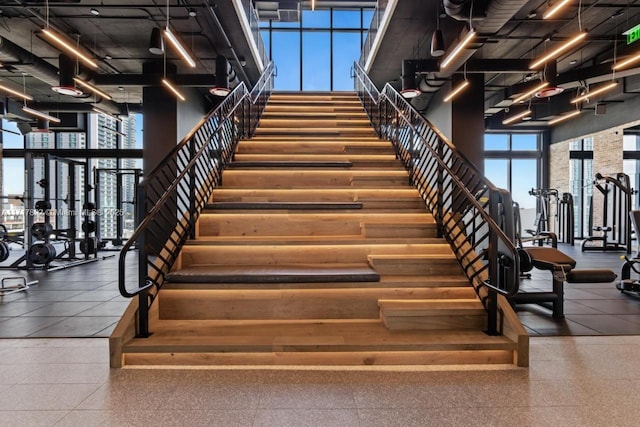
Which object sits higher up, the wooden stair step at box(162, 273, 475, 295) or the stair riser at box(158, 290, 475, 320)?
the wooden stair step at box(162, 273, 475, 295)

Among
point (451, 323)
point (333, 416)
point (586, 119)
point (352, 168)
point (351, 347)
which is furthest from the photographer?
point (586, 119)

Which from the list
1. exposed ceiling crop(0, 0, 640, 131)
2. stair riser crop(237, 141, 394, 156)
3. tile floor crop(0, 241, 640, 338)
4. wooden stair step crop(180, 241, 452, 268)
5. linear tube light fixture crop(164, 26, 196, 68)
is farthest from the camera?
exposed ceiling crop(0, 0, 640, 131)

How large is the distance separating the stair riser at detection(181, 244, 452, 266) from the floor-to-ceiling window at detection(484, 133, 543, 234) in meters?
12.9

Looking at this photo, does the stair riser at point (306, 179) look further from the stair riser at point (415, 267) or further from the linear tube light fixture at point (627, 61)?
the linear tube light fixture at point (627, 61)

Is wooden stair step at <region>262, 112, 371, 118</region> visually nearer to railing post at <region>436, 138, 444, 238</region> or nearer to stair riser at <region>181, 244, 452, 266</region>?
railing post at <region>436, 138, 444, 238</region>

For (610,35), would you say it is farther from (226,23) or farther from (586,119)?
(226,23)

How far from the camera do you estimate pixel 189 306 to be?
3.14 metres

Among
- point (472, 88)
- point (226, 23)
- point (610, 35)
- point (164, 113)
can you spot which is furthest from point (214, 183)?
point (610, 35)

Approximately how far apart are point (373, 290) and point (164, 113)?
26.0ft

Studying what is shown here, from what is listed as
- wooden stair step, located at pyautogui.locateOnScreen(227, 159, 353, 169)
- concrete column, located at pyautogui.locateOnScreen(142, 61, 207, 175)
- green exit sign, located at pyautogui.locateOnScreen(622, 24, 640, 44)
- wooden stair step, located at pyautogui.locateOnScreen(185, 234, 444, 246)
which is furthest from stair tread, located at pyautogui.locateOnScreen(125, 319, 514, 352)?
green exit sign, located at pyautogui.locateOnScreen(622, 24, 640, 44)

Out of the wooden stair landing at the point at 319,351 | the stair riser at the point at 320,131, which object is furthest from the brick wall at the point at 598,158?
the wooden stair landing at the point at 319,351

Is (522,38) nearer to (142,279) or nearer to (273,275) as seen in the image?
(273,275)

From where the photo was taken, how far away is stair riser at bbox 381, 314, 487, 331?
2.94 metres

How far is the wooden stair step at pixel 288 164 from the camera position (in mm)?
5395
